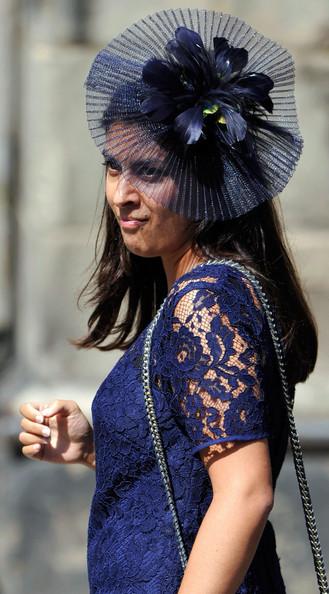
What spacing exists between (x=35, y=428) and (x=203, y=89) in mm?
791

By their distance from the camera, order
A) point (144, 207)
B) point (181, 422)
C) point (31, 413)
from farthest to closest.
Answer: point (31, 413)
point (144, 207)
point (181, 422)

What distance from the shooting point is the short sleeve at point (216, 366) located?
1652 millimetres

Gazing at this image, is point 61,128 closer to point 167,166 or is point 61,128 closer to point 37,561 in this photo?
point 37,561

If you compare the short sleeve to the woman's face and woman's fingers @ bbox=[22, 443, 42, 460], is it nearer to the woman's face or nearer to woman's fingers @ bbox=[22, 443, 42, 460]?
the woman's face

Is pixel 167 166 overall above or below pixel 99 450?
above

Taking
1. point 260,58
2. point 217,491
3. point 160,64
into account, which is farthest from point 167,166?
point 217,491

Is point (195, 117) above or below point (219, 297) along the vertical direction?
above

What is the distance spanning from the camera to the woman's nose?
184cm

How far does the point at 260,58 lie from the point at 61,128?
2.44 m

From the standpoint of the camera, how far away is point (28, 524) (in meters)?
4.41

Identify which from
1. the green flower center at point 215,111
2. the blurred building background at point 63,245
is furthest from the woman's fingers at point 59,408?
the blurred building background at point 63,245

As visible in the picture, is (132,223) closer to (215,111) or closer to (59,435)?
(215,111)

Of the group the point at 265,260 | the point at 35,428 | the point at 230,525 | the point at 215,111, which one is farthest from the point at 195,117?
the point at 35,428

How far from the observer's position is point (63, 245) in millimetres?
4367
